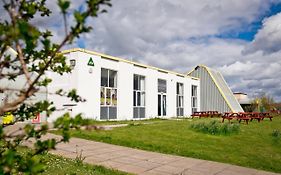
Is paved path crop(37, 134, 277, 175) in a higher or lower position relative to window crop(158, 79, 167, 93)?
lower

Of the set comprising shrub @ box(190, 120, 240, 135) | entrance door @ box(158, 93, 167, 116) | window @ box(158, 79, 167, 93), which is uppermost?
window @ box(158, 79, 167, 93)

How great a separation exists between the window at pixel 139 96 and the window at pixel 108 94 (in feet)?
10.1

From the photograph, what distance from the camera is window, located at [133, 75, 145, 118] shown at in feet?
90.0

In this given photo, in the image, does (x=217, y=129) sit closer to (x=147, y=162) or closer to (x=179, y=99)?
(x=147, y=162)

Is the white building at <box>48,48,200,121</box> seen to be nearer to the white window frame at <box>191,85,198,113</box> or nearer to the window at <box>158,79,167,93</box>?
the window at <box>158,79,167,93</box>

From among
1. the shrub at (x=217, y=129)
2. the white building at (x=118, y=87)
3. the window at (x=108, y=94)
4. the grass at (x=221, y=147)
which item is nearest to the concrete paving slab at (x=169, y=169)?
the grass at (x=221, y=147)

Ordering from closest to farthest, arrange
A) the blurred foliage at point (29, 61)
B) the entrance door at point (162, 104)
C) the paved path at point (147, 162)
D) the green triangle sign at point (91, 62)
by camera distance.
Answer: the blurred foliage at point (29, 61) < the paved path at point (147, 162) < the green triangle sign at point (91, 62) < the entrance door at point (162, 104)

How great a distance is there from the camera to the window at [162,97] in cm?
3150

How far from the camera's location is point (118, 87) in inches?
985

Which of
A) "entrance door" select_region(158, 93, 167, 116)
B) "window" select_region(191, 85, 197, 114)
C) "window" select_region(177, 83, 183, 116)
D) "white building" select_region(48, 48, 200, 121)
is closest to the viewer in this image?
"white building" select_region(48, 48, 200, 121)

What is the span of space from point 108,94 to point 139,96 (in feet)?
16.0

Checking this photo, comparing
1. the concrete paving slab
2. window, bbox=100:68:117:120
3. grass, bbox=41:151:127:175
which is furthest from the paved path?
window, bbox=100:68:117:120

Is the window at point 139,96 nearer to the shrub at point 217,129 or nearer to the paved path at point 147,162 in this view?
the shrub at point 217,129

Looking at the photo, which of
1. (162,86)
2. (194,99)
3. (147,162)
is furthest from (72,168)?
(194,99)
